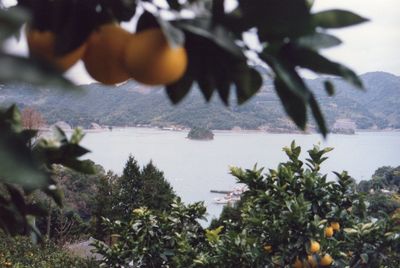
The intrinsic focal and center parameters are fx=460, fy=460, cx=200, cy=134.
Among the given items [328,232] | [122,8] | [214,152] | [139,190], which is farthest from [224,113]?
[122,8]

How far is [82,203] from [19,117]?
799 inches

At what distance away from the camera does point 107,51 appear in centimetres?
49

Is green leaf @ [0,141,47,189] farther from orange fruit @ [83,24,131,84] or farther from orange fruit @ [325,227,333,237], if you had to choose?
orange fruit @ [325,227,333,237]

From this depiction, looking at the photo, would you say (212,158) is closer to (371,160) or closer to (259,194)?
(371,160)

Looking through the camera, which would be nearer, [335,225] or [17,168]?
[17,168]

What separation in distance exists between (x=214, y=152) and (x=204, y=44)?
4697cm

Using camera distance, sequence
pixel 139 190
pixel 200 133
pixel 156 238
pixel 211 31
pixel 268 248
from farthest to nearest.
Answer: pixel 200 133 → pixel 139 190 → pixel 156 238 → pixel 268 248 → pixel 211 31

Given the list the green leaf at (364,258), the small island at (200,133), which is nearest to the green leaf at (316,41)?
the green leaf at (364,258)

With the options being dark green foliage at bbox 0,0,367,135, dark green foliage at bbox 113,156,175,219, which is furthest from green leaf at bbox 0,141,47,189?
dark green foliage at bbox 113,156,175,219

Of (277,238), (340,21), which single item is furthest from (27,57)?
(277,238)

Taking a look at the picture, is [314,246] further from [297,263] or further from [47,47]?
[47,47]

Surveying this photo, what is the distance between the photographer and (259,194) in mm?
3182

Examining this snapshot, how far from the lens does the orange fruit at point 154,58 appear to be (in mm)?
431

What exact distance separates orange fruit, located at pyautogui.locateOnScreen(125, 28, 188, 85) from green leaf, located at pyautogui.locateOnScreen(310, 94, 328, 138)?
0.14 meters
